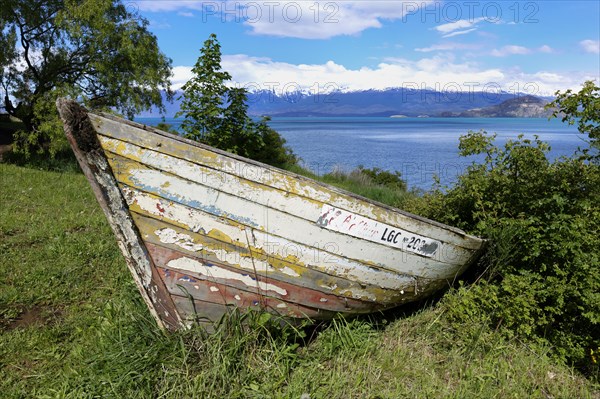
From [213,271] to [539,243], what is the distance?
281 cm

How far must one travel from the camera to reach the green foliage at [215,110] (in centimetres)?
830

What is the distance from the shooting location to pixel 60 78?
536 inches

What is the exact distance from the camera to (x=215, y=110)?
8391 millimetres

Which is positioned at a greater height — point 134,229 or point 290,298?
point 134,229

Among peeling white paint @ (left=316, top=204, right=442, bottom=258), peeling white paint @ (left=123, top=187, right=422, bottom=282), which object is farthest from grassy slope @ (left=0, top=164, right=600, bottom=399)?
peeling white paint @ (left=316, top=204, right=442, bottom=258)

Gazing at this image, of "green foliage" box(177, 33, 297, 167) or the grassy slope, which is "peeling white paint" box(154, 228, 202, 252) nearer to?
the grassy slope

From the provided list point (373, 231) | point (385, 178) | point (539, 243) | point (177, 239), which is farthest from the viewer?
point (385, 178)

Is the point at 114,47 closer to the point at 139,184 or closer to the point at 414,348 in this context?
the point at 139,184

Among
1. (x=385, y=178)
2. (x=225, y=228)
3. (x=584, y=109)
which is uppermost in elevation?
(x=584, y=109)

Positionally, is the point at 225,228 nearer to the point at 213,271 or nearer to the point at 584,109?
the point at 213,271

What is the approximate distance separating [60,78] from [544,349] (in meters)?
14.5

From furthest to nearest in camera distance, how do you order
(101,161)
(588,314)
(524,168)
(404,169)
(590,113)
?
(404,169)
(524,168)
(590,113)
(588,314)
(101,161)

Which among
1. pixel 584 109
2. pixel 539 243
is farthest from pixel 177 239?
pixel 584 109

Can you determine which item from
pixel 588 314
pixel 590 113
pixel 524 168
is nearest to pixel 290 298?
pixel 588 314
